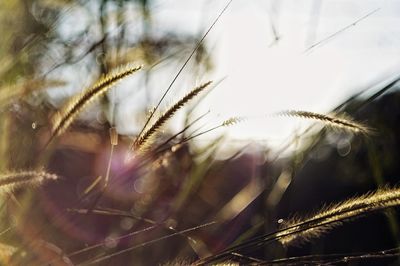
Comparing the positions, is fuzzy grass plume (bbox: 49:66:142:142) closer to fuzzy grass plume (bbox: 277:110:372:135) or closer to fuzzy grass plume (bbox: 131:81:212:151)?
fuzzy grass plume (bbox: 131:81:212:151)

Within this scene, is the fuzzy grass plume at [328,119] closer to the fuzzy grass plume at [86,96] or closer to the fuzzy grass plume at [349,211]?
the fuzzy grass plume at [349,211]

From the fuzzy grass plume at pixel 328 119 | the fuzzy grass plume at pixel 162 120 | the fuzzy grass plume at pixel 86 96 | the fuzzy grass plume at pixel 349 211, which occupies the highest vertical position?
the fuzzy grass plume at pixel 86 96

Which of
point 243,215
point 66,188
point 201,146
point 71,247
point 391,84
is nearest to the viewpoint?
point 391,84

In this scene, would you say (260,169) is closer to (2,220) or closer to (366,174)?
(2,220)

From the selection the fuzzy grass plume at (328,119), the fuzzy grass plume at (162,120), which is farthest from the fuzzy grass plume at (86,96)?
the fuzzy grass plume at (328,119)

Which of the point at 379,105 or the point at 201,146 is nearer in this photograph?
the point at 201,146

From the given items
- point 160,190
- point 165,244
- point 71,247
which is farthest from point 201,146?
point 71,247

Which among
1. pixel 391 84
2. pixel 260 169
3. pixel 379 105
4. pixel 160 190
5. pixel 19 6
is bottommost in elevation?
pixel 391 84

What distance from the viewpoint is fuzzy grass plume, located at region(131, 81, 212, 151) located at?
2.67 ft

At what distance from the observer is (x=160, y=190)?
1720mm

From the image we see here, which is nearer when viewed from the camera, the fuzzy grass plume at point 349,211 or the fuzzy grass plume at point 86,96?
the fuzzy grass plume at point 349,211

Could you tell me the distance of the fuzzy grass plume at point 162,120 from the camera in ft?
2.67

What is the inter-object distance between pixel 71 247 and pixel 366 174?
1.65 meters

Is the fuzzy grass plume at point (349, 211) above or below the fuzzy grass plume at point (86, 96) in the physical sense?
below
